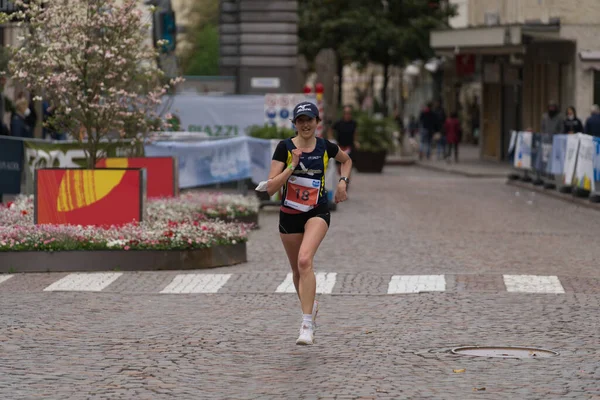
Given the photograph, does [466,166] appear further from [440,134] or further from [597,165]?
[597,165]

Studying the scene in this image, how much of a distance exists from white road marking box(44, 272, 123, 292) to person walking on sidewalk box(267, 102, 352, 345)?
388 cm

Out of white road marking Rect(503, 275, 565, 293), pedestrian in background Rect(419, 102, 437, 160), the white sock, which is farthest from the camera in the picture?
pedestrian in background Rect(419, 102, 437, 160)

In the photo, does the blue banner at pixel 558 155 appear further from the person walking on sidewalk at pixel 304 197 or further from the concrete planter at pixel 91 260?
the person walking on sidewalk at pixel 304 197

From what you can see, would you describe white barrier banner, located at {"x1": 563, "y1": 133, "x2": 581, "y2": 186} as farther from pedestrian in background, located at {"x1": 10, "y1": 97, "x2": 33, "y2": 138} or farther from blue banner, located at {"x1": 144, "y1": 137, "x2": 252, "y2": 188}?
pedestrian in background, located at {"x1": 10, "y1": 97, "x2": 33, "y2": 138}

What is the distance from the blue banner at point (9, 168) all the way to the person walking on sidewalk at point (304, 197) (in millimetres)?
11847

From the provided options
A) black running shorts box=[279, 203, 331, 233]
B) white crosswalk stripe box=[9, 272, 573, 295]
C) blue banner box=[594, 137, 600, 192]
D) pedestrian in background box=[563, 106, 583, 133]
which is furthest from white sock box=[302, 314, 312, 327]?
pedestrian in background box=[563, 106, 583, 133]

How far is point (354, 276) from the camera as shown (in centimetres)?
1536

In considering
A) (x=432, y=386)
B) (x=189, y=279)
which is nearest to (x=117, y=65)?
(x=189, y=279)

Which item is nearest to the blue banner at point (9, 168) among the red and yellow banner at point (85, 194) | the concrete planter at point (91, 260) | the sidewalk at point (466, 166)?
the red and yellow banner at point (85, 194)

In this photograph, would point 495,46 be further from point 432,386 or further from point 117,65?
point 432,386

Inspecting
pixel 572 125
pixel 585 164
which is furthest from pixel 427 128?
pixel 585 164

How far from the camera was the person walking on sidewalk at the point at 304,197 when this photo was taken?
10414mm

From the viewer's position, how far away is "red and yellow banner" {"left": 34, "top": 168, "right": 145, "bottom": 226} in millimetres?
17062

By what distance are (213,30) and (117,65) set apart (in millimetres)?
59064
